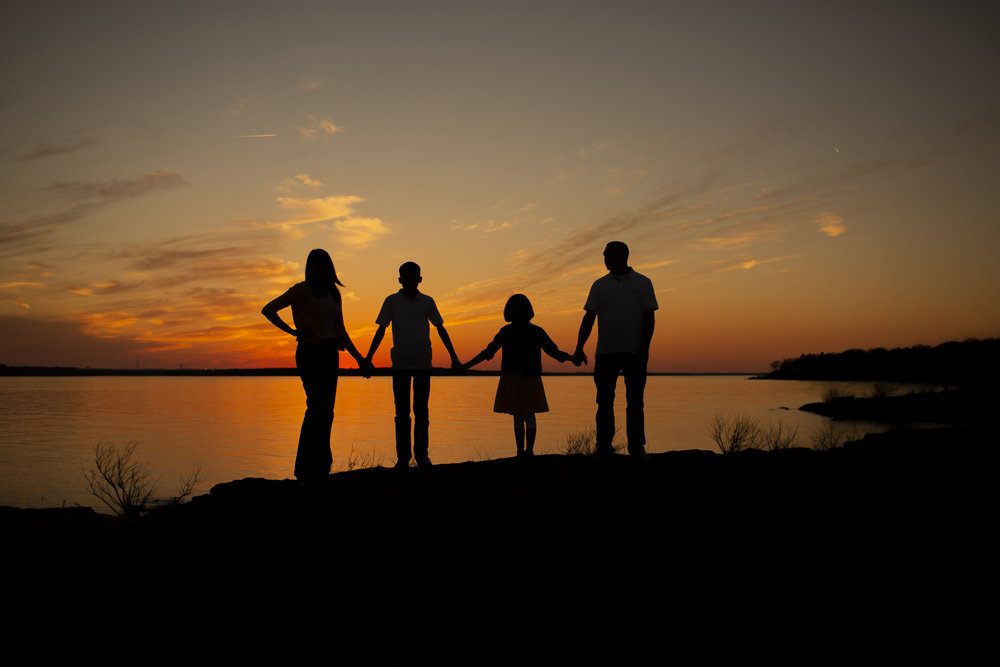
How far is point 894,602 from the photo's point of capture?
362cm

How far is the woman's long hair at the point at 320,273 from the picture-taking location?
6.50 m

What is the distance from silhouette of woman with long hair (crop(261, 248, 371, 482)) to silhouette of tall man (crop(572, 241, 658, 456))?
Answer: 3.38m

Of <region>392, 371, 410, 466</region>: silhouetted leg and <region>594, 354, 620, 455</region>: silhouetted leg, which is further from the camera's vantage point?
<region>392, 371, 410, 466</region>: silhouetted leg

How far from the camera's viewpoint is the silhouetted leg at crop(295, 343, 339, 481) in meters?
6.42

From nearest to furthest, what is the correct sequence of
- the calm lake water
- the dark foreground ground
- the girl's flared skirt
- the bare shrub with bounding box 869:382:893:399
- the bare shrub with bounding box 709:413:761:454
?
the dark foreground ground → the girl's flared skirt → the bare shrub with bounding box 709:413:761:454 → the calm lake water → the bare shrub with bounding box 869:382:893:399

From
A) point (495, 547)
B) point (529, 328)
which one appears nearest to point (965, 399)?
point (529, 328)

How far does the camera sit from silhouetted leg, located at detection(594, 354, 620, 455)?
303 inches

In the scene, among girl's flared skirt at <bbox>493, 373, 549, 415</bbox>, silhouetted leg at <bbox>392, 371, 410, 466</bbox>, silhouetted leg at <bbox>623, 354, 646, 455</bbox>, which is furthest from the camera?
girl's flared skirt at <bbox>493, 373, 549, 415</bbox>

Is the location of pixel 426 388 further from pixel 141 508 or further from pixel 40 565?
pixel 141 508

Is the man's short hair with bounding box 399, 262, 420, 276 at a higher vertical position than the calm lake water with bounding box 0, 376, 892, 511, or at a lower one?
higher

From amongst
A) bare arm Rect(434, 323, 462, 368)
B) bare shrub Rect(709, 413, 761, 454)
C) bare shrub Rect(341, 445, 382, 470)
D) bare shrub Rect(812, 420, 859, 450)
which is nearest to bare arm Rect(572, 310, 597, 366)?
bare arm Rect(434, 323, 462, 368)

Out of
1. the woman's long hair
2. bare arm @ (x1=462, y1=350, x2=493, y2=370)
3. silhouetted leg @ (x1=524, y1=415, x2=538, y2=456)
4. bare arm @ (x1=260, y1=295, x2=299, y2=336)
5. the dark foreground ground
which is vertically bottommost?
the dark foreground ground

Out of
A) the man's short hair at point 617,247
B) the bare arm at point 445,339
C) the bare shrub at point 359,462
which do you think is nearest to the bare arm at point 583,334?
the man's short hair at point 617,247

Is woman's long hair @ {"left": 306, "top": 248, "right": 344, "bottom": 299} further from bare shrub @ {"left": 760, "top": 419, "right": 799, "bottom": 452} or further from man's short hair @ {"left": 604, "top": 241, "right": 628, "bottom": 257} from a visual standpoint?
bare shrub @ {"left": 760, "top": 419, "right": 799, "bottom": 452}
